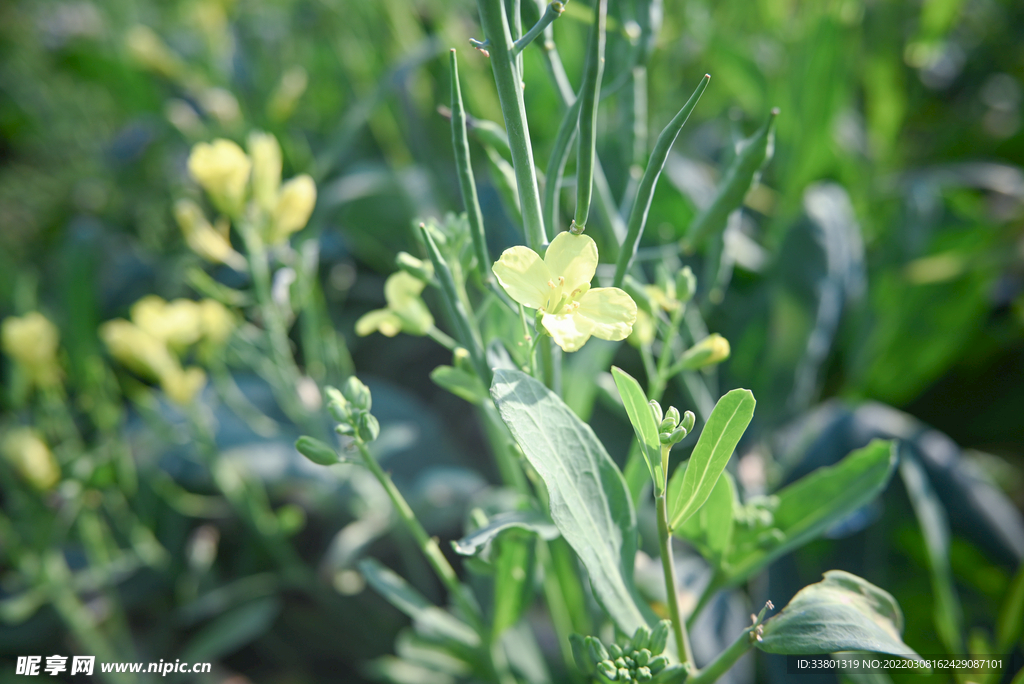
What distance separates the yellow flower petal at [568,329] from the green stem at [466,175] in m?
0.05

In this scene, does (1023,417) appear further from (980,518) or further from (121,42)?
(121,42)

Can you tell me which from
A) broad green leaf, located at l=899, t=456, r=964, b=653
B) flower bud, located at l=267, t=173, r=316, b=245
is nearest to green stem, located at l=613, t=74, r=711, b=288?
flower bud, located at l=267, t=173, r=316, b=245

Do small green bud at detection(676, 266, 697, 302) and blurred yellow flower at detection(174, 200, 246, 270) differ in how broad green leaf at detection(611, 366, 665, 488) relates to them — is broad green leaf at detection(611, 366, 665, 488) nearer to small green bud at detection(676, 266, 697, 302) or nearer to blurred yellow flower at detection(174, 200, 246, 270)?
small green bud at detection(676, 266, 697, 302)

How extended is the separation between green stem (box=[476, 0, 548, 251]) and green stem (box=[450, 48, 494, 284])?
19 mm

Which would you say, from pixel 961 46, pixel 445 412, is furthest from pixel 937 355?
pixel 961 46

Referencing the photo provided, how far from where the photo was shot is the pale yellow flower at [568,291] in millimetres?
219

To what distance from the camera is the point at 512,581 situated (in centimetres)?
35

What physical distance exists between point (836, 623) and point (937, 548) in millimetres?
299

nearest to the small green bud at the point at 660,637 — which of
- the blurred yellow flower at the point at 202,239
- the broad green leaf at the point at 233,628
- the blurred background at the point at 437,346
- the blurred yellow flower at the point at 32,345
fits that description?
the blurred background at the point at 437,346

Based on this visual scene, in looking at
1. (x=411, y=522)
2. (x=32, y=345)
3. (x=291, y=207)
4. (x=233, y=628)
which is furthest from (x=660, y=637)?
(x=32, y=345)

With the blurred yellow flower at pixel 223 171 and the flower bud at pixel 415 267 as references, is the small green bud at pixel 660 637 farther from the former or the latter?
the blurred yellow flower at pixel 223 171

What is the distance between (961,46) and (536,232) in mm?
1130

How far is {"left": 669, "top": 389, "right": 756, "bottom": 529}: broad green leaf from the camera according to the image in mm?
237

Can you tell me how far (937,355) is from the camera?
647mm
